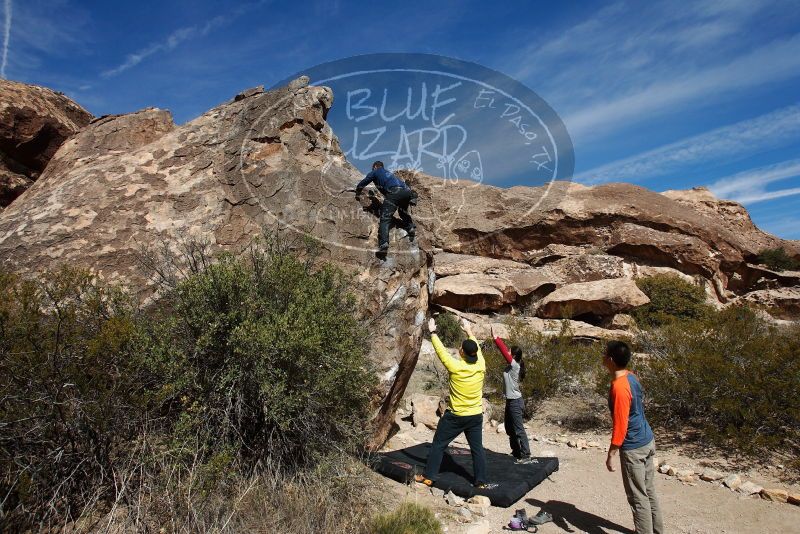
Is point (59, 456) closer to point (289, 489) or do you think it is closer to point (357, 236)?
point (289, 489)

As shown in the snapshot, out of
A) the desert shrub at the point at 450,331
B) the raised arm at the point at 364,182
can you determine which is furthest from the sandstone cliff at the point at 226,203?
the desert shrub at the point at 450,331

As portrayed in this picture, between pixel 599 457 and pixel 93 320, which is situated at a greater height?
pixel 93 320

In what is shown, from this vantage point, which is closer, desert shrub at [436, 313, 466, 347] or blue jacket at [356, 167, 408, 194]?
blue jacket at [356, 167, 408, 194]

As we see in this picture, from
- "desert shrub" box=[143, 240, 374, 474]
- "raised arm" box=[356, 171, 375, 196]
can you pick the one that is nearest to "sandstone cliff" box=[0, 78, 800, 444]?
"raised arm" box=[356, 171, 375, 196]

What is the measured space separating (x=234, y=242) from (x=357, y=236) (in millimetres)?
1366

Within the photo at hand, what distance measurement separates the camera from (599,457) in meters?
6.29

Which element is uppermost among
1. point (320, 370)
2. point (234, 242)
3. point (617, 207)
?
point (617, 207)

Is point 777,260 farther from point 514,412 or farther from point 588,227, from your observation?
point 514,412

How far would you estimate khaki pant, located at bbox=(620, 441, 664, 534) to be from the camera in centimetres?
366

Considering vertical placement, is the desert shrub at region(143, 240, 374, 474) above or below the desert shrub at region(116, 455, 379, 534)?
above

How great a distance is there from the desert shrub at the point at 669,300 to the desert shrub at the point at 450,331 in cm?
549

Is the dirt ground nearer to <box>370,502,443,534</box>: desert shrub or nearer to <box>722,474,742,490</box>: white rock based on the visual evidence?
<box>722,474,742,490</box>: white rock

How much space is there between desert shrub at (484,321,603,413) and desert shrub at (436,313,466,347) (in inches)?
189

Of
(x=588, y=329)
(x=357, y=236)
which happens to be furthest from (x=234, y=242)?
(x=588, y=329)
